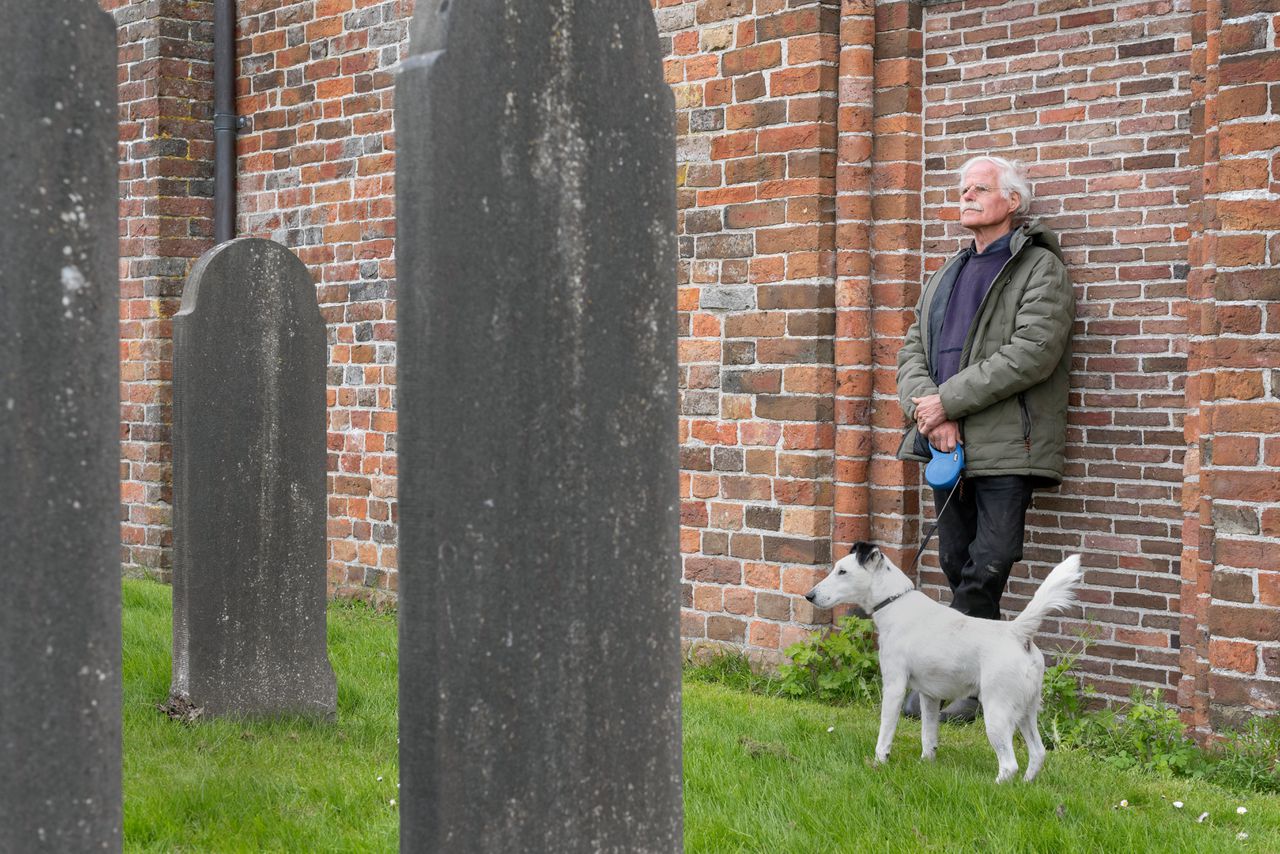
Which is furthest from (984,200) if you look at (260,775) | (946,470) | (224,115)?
(224,115)

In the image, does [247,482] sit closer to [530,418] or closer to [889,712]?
[889,712]

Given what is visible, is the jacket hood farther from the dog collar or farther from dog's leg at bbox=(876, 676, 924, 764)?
dog's leg at bbox=(876, 676, 924, 764)

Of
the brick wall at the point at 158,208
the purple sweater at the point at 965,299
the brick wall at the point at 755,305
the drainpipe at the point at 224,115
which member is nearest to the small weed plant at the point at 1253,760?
the purple sweater at the point at 965,299

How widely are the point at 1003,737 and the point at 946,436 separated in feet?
5.31

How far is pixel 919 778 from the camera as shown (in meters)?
4.62

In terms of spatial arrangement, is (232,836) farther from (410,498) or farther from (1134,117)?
(1134,117)

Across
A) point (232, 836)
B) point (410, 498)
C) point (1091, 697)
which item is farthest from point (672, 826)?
point (1091, 697)

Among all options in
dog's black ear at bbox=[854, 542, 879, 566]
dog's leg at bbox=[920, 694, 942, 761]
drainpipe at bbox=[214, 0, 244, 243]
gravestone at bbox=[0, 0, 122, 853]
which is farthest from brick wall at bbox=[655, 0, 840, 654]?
gravestone at bbox=[0, 0, 122, 853]

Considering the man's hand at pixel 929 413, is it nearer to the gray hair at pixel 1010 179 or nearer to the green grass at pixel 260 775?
the gray hair at pixel 1010 179

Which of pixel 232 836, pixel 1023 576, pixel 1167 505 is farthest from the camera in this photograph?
pixel 1023 576

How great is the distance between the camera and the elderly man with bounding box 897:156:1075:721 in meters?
5.72

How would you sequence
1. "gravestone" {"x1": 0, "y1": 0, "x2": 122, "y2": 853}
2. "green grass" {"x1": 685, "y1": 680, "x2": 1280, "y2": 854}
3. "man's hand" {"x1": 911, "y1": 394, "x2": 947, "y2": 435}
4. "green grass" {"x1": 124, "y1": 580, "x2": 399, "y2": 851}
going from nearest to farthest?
"gravestone" {"x1": 0, "y1": 0, "x2": 122, "y2": 853} < "green grass" {"x1": 685, "y1": 680, "x2": 1280, "y2": 854} < "green grass" {"x1": 124, "y1": 580, "x2": 399, "y2": 851} < "man's hand" {"x1": 911, "y1": 394, "x2": 947, "y2": 435}

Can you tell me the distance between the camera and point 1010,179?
19.4ft

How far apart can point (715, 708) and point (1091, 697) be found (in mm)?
1595
